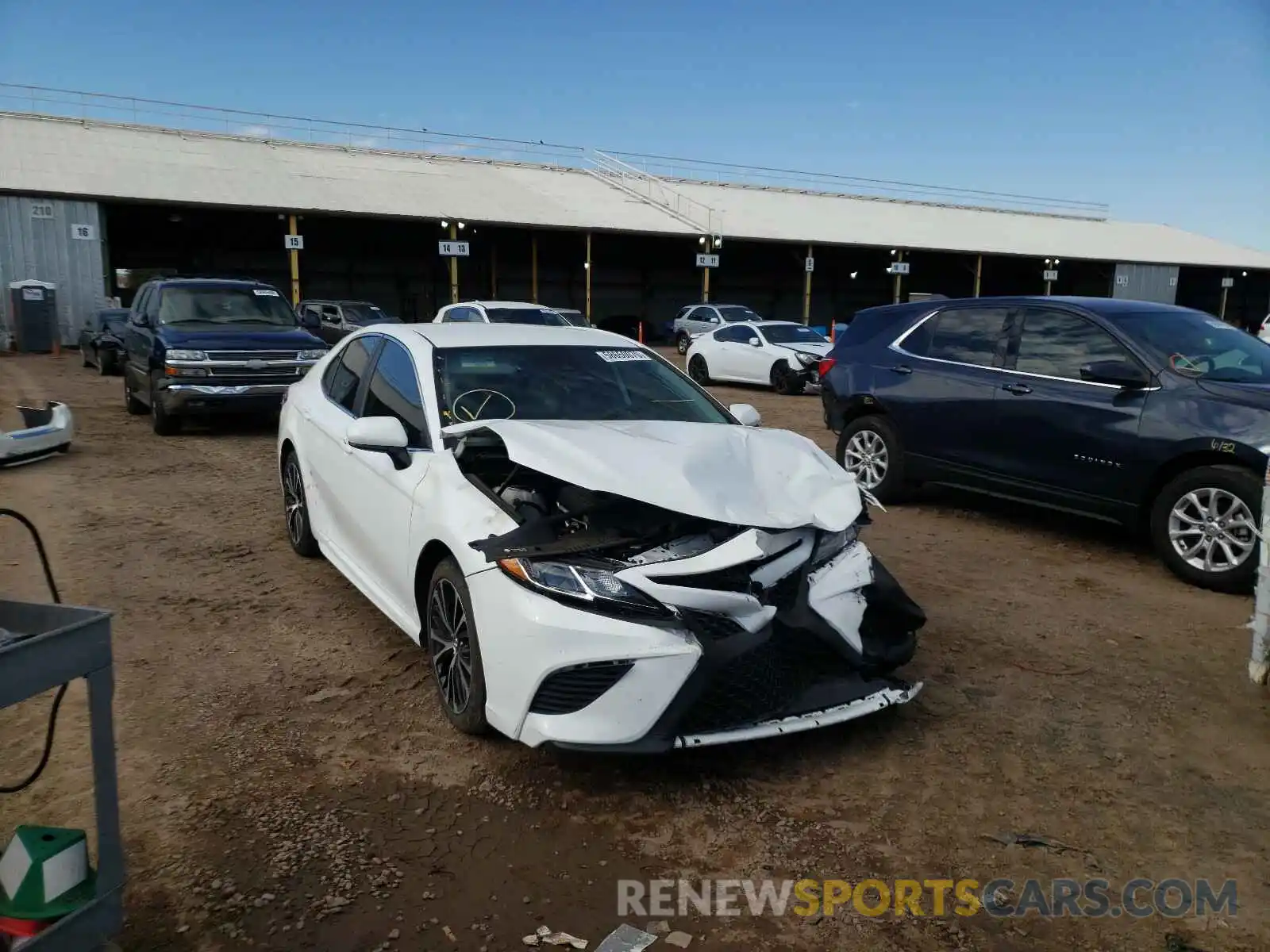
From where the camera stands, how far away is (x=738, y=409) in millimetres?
5293

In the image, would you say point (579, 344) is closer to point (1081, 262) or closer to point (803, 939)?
point (803, 939)

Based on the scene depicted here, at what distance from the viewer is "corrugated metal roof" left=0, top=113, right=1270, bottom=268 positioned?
92.6 ft

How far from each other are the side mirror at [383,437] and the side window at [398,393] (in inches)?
3.2

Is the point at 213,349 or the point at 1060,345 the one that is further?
the point at 213,349

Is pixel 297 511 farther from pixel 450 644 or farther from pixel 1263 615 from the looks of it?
pixel 1263 615

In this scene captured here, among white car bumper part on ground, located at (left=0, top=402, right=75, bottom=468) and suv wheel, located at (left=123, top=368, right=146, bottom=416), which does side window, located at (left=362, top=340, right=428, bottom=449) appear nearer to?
white car bumper part on ground, located at (left=0, top=402, right=75, bottom=468)

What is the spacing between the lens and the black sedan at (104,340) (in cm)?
1827

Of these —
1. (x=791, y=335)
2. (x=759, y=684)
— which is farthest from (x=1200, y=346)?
(x=791, y=335)

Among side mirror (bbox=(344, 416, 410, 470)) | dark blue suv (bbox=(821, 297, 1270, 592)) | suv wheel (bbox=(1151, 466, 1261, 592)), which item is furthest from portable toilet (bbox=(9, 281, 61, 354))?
suv wheel (bbox=(1151, 466, 1261, 592))

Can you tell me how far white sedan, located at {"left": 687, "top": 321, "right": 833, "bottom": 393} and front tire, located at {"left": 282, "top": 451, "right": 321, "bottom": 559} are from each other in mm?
12429

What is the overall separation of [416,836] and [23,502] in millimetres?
6478

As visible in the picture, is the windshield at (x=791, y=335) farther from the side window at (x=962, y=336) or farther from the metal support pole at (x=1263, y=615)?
the metal support pole at (x=1263, y=615)

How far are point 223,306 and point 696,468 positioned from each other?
1032cm

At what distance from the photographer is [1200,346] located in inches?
265
